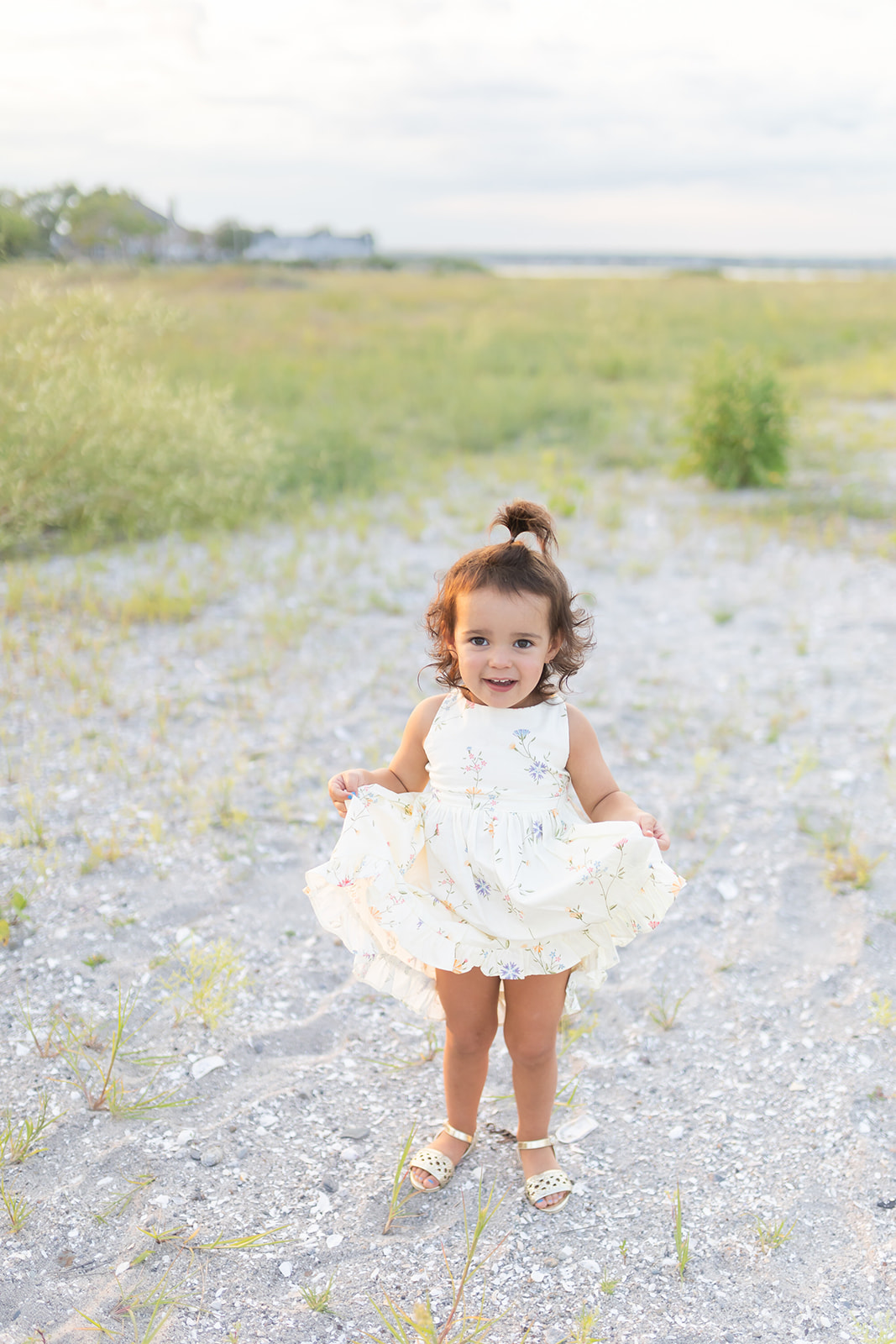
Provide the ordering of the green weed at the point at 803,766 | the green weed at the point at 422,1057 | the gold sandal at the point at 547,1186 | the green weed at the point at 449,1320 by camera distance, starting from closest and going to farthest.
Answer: the green weed at the point at 449,1320
the gold sandal at the point at 547,1186
the green weed at the point at 422,1057
the green weed at the point at 803,766

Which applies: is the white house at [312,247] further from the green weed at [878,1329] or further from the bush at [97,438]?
the green weed at [878,1329]

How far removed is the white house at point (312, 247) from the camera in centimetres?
1875

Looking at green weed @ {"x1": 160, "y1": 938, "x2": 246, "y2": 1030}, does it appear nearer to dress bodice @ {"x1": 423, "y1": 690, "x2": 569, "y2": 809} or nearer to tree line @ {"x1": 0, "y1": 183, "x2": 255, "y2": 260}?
dress bodice @ {"x1": 423, "y1": 690, "x2": 569, "y2": 809}

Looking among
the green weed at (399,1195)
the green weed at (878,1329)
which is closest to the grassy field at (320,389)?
the green weed at (399,1195)

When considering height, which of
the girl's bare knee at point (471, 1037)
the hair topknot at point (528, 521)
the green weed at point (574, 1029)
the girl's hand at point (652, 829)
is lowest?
the green weed at point (574, 1029)

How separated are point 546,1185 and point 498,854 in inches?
30.2

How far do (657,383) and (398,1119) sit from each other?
12.1 m

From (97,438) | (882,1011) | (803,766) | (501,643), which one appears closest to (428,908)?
(501,643)

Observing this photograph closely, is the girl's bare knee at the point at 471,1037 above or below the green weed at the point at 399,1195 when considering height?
above

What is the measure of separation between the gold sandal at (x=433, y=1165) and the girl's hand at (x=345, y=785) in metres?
0.78

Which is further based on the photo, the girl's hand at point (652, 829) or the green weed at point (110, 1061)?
the green weed at point (110, 1061)

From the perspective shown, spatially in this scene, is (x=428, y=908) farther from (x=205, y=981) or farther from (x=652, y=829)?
(x=205, y=981)

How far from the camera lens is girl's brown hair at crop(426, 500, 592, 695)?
76.9 inches

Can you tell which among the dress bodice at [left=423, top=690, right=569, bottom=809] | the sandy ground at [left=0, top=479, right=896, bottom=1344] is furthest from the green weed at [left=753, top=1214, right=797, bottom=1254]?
the dress bodice at [left=423, top=690, right=569, bottom=809]
